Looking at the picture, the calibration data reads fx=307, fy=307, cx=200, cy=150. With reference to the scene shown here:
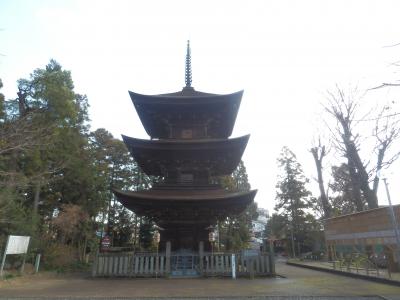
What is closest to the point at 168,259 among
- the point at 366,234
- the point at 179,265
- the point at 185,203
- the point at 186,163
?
the point at 179,265

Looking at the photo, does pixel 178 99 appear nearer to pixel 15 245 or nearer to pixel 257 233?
pixel 15 245

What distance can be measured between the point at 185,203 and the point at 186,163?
2.62 meters

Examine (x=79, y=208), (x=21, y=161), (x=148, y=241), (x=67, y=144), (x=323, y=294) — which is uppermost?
(x=67, y=144)

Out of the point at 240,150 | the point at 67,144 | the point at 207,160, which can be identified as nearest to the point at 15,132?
the point at 207,160

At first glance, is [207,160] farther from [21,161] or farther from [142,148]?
[21,161]

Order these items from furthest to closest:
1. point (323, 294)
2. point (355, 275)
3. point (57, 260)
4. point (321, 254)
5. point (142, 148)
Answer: point (321, 254) → point (57, 260) → point (142, 148) → point (355, 275) → point (323, 294)

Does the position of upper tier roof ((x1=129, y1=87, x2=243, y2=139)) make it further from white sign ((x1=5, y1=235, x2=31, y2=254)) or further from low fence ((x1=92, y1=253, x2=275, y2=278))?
white sign ((x1=5, y1=235, x2=31, y2=254))

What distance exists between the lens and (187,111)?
16859 millimetres

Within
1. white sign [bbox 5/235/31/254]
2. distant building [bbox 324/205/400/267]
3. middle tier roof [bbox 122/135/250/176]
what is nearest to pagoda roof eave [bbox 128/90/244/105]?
middle tier roof [bbox 122/135/250/176]

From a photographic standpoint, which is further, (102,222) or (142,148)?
(102,222)

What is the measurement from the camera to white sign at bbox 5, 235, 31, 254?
13992mm

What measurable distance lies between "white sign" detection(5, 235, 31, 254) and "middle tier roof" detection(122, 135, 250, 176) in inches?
268

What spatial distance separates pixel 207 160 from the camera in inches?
635

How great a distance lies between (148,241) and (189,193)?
865 inches
